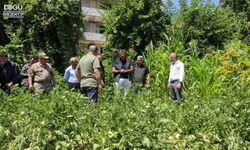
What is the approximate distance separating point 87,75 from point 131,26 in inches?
436

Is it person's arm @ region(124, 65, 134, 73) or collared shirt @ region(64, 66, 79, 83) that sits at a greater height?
person's arm @ region(124, 65, 134, 73)

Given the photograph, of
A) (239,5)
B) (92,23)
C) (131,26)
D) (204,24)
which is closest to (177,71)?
(131,26)

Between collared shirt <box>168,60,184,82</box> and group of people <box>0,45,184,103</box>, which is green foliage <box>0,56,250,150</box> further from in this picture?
collared shirt <box>168,60,184,82</box>

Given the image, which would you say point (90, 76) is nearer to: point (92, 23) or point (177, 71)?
point (177, 71)

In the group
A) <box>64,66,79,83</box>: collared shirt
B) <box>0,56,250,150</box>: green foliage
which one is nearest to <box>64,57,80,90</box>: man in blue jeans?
<box>64,66,79,83</box>: collared shirt

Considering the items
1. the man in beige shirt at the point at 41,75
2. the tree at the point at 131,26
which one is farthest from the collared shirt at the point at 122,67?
the tree at the point at 131,26

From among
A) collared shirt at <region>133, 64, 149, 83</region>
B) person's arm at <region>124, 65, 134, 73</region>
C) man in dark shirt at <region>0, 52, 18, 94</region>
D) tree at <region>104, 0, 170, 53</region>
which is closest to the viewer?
man in dark shirt at <region>0, 52, 18, 94</region>

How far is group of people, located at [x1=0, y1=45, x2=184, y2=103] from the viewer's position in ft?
28.7

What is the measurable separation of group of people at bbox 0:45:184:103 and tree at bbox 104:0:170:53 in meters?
7.54

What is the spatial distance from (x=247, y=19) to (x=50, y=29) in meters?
19.5

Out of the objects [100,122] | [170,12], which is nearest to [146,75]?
[100,122]

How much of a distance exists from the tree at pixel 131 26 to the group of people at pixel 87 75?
754 cm

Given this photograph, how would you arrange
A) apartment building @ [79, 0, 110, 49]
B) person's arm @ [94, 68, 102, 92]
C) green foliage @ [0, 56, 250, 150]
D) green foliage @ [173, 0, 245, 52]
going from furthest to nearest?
apartment building @ [79, 0, 110, 49], green foliage @ [173, 0, 245, 52], person's arm @ [94, 68, 102, 92], green foliage @ [0, 56, 250, 150]

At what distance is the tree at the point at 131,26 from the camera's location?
19.2 m
